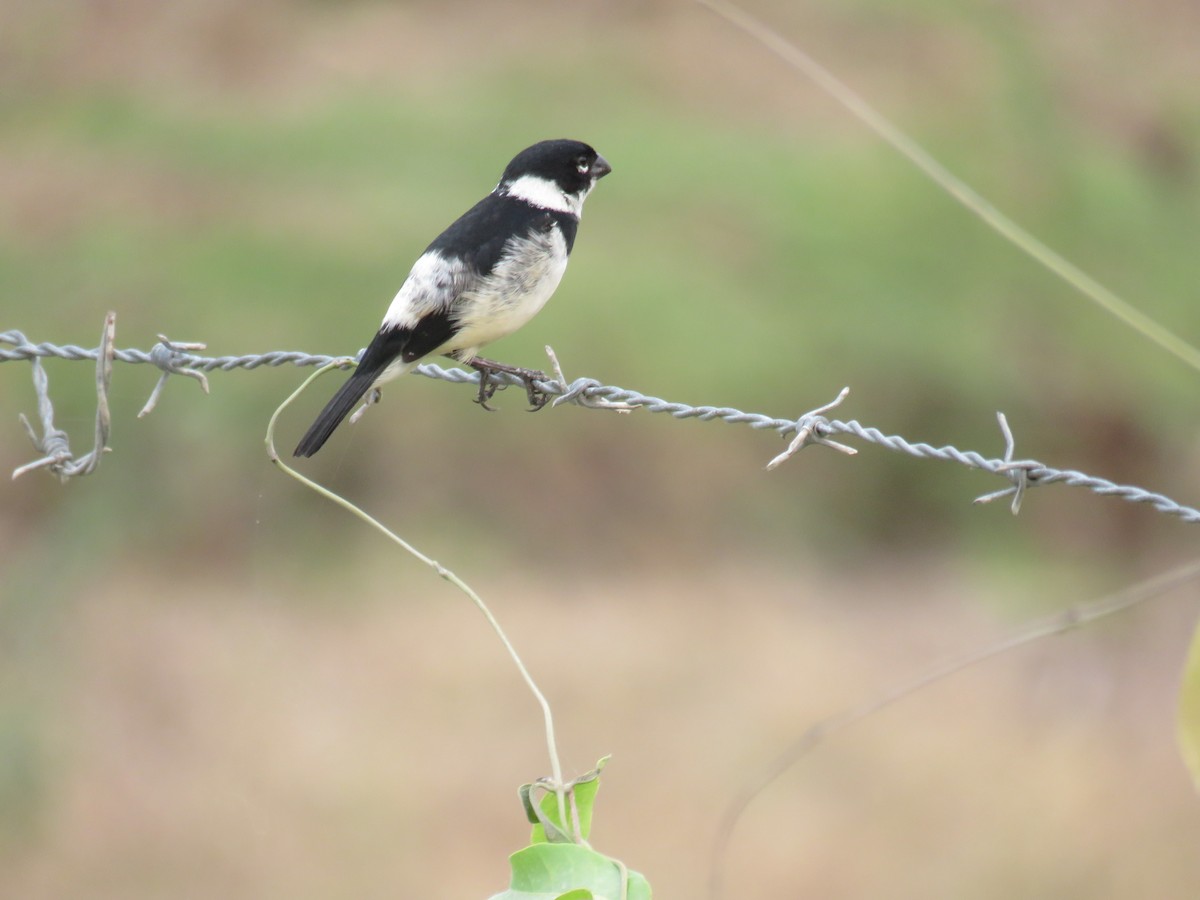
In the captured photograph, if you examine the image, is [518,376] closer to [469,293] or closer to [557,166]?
[469,293]

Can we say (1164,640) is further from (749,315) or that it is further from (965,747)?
(749,315)

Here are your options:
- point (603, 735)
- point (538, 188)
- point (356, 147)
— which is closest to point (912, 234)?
point (356, 147)

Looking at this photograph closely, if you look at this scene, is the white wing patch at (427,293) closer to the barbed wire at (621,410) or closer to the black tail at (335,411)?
the black tail at (335,411)

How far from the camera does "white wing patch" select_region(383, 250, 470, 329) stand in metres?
3.99

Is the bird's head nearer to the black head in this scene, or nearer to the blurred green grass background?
the black head

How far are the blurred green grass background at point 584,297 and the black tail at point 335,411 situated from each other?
4629 millimetres

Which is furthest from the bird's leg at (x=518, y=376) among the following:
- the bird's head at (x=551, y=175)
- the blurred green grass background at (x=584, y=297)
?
the blurred green grass background at (x=584, y=297)

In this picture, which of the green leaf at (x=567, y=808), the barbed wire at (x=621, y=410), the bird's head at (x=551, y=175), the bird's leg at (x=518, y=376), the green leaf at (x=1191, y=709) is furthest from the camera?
the bird's head at (x=551, y=175)

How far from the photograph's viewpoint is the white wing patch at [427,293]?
13.1ft

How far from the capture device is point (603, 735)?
342 inches

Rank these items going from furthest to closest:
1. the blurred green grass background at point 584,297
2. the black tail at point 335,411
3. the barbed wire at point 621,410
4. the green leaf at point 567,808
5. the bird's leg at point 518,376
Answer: the blurred green grass background at point 584,297
the bird's leg at point 518,376
the black tail at point 335,411
the barbed wire at point 621,410
the green leaf at point 567,808

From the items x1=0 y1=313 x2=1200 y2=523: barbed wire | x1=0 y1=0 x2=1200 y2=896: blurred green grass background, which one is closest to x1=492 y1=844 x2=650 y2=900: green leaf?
x1=0 y1=313 x2=1200 y2=523: barbed wire

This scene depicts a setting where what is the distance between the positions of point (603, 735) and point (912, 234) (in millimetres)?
6139

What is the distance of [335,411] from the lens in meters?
3.81
